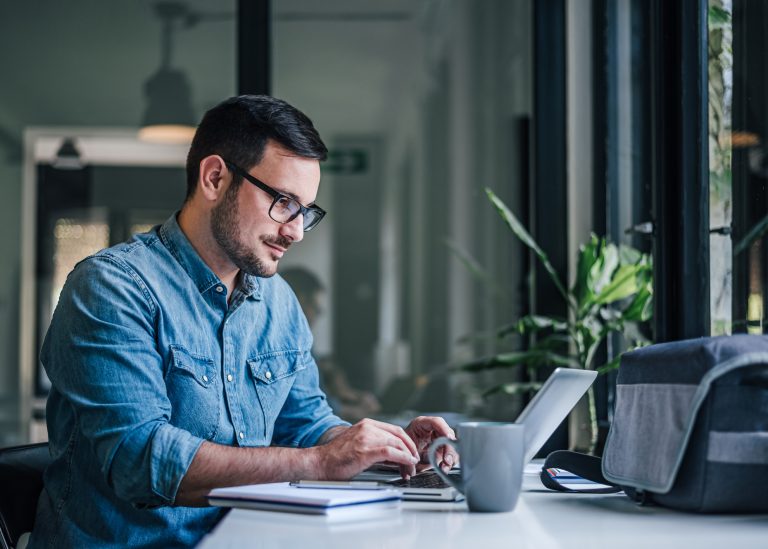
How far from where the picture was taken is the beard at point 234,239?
1727mm

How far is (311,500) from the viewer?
43.9 inches

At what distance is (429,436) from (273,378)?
1.12 feet

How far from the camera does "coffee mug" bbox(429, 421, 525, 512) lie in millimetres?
1130

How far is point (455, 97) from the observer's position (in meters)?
3.73

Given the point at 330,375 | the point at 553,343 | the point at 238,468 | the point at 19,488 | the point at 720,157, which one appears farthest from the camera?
the point at 330,375

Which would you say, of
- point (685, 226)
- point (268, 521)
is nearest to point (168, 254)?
point (268, 521)

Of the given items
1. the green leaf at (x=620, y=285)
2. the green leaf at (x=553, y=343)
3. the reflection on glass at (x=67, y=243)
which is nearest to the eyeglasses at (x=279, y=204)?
the green leaf at (x=620, y=285)

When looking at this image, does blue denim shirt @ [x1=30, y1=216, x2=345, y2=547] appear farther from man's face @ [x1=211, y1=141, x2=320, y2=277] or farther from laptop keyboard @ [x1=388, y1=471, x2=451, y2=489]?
laptop keyboard @ [x1=388, y1=471, x2=451, y2=489]

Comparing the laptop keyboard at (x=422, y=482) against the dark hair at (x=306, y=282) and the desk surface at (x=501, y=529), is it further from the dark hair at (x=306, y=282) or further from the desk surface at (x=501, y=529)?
the dark hair at (x=306, y=282)

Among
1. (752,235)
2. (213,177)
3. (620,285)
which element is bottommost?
(620,285)

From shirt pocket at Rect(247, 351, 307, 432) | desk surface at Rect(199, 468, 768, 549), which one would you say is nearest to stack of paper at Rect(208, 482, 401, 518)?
desk surface at Rect(199, 468, 768, 549)

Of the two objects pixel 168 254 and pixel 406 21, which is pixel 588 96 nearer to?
pixel 406 21

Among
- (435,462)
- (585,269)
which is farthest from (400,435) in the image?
(585,269)

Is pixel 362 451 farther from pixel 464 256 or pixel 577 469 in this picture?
pixel 464 256
